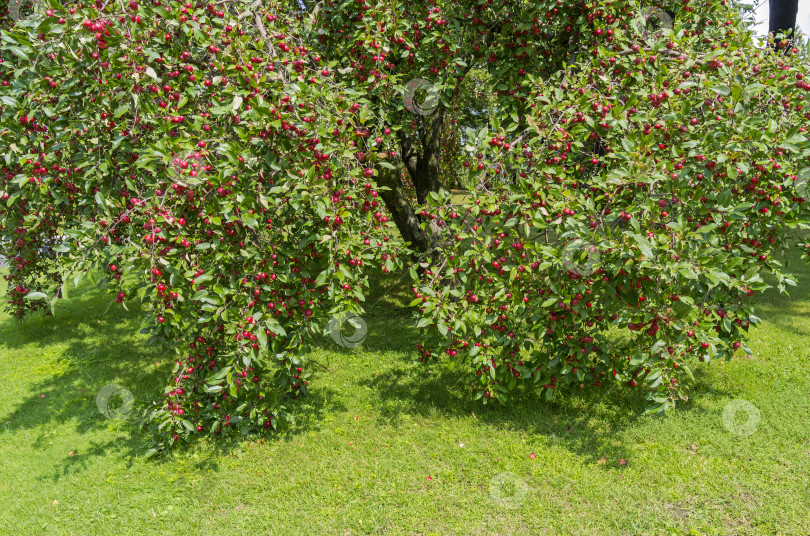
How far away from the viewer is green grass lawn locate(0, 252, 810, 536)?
12.0ft

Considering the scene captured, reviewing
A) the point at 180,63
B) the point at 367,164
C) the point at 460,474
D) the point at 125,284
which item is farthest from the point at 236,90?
the point at 460,474

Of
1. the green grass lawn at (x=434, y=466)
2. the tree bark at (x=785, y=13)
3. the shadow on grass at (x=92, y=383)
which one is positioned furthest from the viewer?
the tree bark at (x=785, y=13)

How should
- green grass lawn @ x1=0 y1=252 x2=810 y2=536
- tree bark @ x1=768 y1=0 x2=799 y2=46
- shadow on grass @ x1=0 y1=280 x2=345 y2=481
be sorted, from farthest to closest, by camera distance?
tree bark @ x1=768 y1=0 x2=799 y2=46, shadow on grass @ x1=0 y1=280 x2=345 y2=481, green grass lawn @ x1=0 y1=252 x2=810 y2=536

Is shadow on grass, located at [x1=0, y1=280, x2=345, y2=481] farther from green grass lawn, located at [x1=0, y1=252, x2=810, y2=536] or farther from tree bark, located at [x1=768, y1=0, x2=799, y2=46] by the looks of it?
tree bark, located at [x1=768, y1=0, x2=799, y2=46]

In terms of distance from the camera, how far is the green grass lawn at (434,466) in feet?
12.0

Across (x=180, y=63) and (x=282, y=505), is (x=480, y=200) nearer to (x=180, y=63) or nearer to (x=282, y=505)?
(x=180, y=63)

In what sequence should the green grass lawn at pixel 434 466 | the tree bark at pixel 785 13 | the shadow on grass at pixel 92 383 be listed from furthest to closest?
the tree bark at pixel 785 13
the shadow on grass at pixel 92 383
the green grass lawn at pixel 434 466

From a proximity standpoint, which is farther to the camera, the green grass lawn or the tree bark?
the tree bark

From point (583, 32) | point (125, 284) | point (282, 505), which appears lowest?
point (282, 505)

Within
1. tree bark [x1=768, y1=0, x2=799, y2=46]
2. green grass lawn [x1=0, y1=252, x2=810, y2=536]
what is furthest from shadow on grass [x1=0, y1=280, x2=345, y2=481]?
tree bark [x1=768, y1=0, x2=799, y2=46]

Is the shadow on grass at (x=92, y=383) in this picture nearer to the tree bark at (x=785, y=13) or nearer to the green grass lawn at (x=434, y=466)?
the green grass lawn at (x=434, y=466)

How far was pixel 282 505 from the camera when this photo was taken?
391cm

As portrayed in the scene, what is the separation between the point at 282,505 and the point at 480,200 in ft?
8.94

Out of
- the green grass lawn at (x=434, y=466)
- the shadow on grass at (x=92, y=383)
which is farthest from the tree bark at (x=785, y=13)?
the shadow on grass at (x=92, y=383)
